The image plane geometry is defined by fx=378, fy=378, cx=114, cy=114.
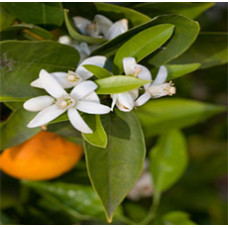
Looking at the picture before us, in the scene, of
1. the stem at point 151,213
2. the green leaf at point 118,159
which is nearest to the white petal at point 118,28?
the green leaf at point 118,159

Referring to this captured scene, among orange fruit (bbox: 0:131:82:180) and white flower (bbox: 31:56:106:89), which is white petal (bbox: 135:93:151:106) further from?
orange fruit (bbox: 0:131:82:180)

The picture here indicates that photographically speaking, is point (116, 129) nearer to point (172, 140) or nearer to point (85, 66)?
point (85, 66)

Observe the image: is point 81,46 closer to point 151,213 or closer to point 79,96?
point 79,96

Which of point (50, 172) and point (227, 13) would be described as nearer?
point (50, 172)

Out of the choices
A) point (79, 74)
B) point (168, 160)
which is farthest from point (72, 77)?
point (168, 160)

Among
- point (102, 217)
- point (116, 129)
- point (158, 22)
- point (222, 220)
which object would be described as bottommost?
point (222, 220)

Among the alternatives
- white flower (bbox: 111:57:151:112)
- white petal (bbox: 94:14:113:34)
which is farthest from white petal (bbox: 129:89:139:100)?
white petal (bbox: 94:14:113:34)

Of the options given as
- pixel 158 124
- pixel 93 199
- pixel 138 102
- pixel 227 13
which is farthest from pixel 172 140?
pixel 227 13

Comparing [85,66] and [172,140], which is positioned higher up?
[85,66]
